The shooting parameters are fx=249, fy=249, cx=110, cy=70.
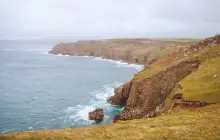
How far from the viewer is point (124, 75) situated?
14300cm

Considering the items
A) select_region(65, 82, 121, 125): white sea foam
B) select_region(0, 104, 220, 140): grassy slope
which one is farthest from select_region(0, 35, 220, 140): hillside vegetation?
select_region(65, 82, 121, 125): white sea foam

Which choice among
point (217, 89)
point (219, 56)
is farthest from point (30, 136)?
point (219, 56)

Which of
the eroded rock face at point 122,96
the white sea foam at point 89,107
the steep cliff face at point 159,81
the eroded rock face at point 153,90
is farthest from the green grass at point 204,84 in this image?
the white sea foam at point 89,107

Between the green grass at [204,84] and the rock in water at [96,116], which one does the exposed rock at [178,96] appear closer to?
the green grass at [204,84]

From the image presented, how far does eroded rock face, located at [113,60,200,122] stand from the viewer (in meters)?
67.5

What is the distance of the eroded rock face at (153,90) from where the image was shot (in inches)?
2656

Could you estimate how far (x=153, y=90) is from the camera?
7069 centimetres

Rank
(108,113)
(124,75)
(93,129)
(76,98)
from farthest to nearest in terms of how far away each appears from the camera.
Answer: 1. (124,75)
2. (76,98)
3. (108,113)
4. (93,129)

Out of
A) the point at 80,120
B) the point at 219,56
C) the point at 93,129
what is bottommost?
the point at 80,120

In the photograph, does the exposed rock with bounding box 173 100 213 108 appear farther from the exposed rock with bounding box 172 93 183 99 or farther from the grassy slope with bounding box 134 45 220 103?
the exposed rock with bounding box 172 93 183 99

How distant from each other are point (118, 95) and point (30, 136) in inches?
2305

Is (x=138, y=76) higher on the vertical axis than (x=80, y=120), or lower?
higher

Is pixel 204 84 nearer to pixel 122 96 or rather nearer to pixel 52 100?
pixel 122 96

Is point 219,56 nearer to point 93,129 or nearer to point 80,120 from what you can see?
point 80,120
